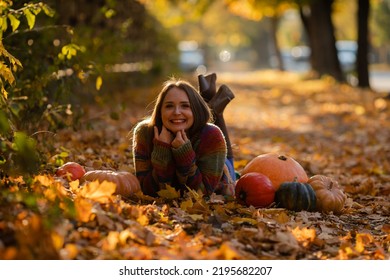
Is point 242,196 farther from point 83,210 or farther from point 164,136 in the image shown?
point 83,210

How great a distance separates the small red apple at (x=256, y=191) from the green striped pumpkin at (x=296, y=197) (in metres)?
0.07

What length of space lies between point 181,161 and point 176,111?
0.38 m

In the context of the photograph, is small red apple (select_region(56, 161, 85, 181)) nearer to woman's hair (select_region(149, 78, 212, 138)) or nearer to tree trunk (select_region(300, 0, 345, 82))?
woman's hair (select_region(149, 78, 212, 138))

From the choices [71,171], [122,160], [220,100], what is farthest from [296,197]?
[122,160]

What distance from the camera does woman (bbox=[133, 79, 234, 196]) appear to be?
505 cm

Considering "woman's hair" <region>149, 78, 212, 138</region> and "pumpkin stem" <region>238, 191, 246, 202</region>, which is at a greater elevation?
"woman's hair" <region>149, 78, 212, 138</region>

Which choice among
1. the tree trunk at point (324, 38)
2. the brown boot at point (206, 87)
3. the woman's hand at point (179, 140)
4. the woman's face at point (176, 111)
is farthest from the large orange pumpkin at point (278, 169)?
the tree trunk at point (324, 38)

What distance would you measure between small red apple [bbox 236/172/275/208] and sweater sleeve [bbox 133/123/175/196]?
0.67 m

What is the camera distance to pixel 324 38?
25.9 meters

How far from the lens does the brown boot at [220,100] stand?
638 cm

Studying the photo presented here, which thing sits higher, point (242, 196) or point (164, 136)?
point (164, 136)

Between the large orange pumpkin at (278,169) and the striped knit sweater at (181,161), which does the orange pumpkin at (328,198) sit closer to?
the large orange pumpkin at (278,169)

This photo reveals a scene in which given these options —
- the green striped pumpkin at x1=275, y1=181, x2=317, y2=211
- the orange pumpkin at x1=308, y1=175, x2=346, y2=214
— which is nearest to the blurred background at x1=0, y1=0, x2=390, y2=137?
the green striped pumpkin at x1=275, y1=181, x2=317, y2=211

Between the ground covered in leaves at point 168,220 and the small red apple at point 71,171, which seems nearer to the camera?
the ground covered in leaves at point 168,220
